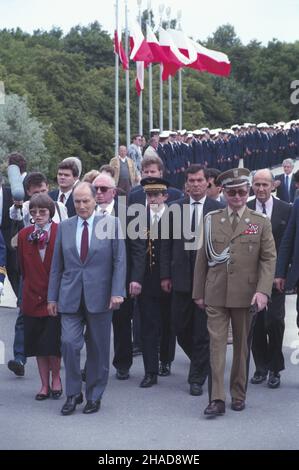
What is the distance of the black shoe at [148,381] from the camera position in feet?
33.8

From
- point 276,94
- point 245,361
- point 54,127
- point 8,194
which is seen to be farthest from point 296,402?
point 276,94

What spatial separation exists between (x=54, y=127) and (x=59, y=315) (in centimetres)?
4006

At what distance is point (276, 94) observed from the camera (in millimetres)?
94500

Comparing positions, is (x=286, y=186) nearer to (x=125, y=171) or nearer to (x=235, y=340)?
(x=125, y=171)

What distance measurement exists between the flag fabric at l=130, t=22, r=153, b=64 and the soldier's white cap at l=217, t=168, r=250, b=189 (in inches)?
1006

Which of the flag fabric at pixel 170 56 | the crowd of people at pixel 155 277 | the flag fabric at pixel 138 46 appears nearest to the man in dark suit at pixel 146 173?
the crowd of people at pixel 155 277

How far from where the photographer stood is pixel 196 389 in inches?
393

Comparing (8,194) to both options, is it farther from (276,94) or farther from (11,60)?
(276,94)

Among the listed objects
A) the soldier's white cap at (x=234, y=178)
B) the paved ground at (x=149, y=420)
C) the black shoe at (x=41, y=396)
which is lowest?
the paved ground at (x=149, y=420)

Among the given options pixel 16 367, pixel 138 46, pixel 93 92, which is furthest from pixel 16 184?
pixel 93 92

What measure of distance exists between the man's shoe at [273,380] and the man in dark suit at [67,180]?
2585 mm

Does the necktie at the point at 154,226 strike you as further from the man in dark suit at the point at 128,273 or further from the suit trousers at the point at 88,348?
the suit trousers at the point at 88,348
